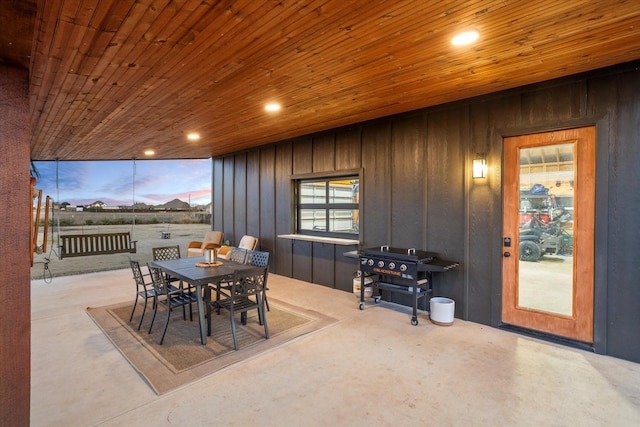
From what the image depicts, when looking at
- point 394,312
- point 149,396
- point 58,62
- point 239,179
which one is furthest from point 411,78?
point 239,179

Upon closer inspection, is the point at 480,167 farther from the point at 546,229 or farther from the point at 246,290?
the point at 246,290

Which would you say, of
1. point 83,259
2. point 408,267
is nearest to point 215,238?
point 83,259

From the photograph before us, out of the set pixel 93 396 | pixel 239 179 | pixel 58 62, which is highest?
pixel 58 62

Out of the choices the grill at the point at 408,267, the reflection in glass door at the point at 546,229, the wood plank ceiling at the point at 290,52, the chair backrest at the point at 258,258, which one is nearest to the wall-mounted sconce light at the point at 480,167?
the reflection in glass door at the point at 546,229

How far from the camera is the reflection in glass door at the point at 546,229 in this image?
3311mm

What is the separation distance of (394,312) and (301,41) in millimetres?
3418

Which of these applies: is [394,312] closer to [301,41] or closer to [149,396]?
[149,396]

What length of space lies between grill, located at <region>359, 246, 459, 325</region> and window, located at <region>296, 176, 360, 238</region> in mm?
1083

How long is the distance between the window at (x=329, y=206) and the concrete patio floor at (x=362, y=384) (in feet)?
7.04

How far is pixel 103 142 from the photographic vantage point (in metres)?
5.97

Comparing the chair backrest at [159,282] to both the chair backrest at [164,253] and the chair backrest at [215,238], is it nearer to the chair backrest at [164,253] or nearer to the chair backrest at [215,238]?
the chair backrest at [164,253]

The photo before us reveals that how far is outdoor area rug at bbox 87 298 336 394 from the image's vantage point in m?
2.73

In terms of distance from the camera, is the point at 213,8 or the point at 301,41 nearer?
the point at 213,8

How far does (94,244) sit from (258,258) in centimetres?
468
